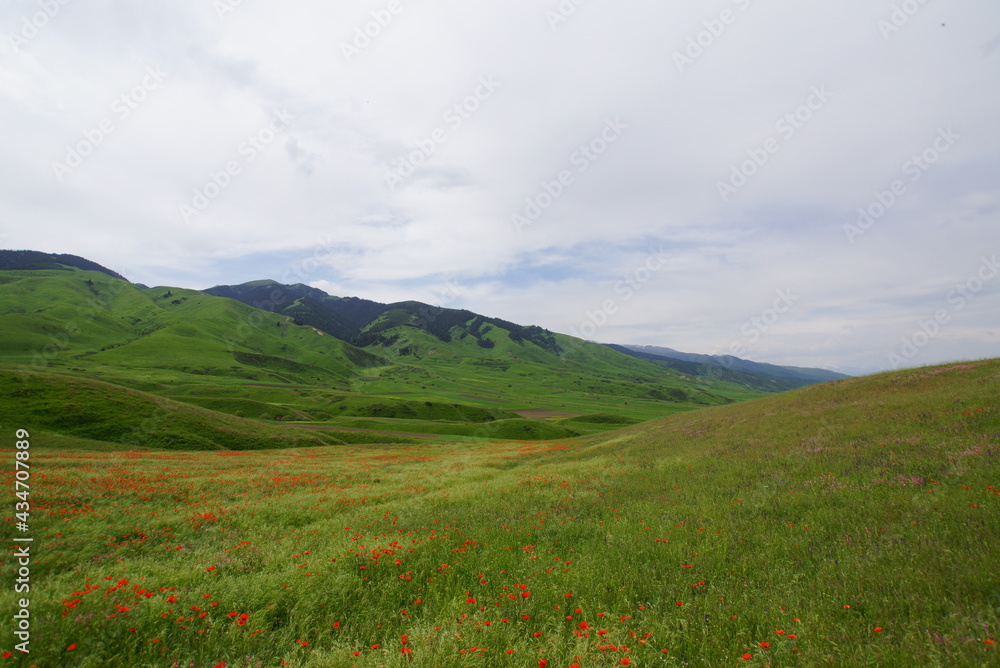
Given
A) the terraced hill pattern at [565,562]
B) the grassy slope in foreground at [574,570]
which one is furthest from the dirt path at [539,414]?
the grassy slope in foreground at [574,570]

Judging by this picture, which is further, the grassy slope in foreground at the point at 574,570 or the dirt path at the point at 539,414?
the dirt path at the point at 539,414

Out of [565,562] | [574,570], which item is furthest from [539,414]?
[574,570]

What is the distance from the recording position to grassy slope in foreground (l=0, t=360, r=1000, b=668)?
18.7 feet

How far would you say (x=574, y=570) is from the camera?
8.33 metres

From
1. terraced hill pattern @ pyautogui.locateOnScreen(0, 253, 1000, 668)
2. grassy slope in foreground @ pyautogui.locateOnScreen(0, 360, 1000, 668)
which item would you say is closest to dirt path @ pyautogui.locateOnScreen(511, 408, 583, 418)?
terraced hill pattern @ pyautogui.locateOnScreen(0, 253, 1000, 668)

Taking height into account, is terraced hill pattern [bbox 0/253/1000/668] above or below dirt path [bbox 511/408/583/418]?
above

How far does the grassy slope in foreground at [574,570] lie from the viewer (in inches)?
224

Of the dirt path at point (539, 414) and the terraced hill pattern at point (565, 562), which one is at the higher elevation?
the terraced hill pattern at point (565, 562)

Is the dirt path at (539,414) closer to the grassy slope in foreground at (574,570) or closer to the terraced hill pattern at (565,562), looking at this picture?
the terraced hill pattern at (565,562)

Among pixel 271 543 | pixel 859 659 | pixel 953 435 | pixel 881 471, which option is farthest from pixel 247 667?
pixel 953 435

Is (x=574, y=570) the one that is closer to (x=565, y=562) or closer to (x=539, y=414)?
(x=565, y=562)

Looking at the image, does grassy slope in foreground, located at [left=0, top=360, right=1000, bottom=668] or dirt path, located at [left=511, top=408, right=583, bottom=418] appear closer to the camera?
grassy slope in foreground, located at [left=0, top=360, right=1000, bottom=668]

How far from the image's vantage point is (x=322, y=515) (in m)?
15.1

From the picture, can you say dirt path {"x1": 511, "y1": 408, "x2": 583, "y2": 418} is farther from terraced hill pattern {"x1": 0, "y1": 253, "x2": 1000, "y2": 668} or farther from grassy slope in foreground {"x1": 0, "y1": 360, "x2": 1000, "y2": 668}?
grassy slope in foreground {"x1": 0, "y1": 360, "x2": 1000, "y2": 668}
